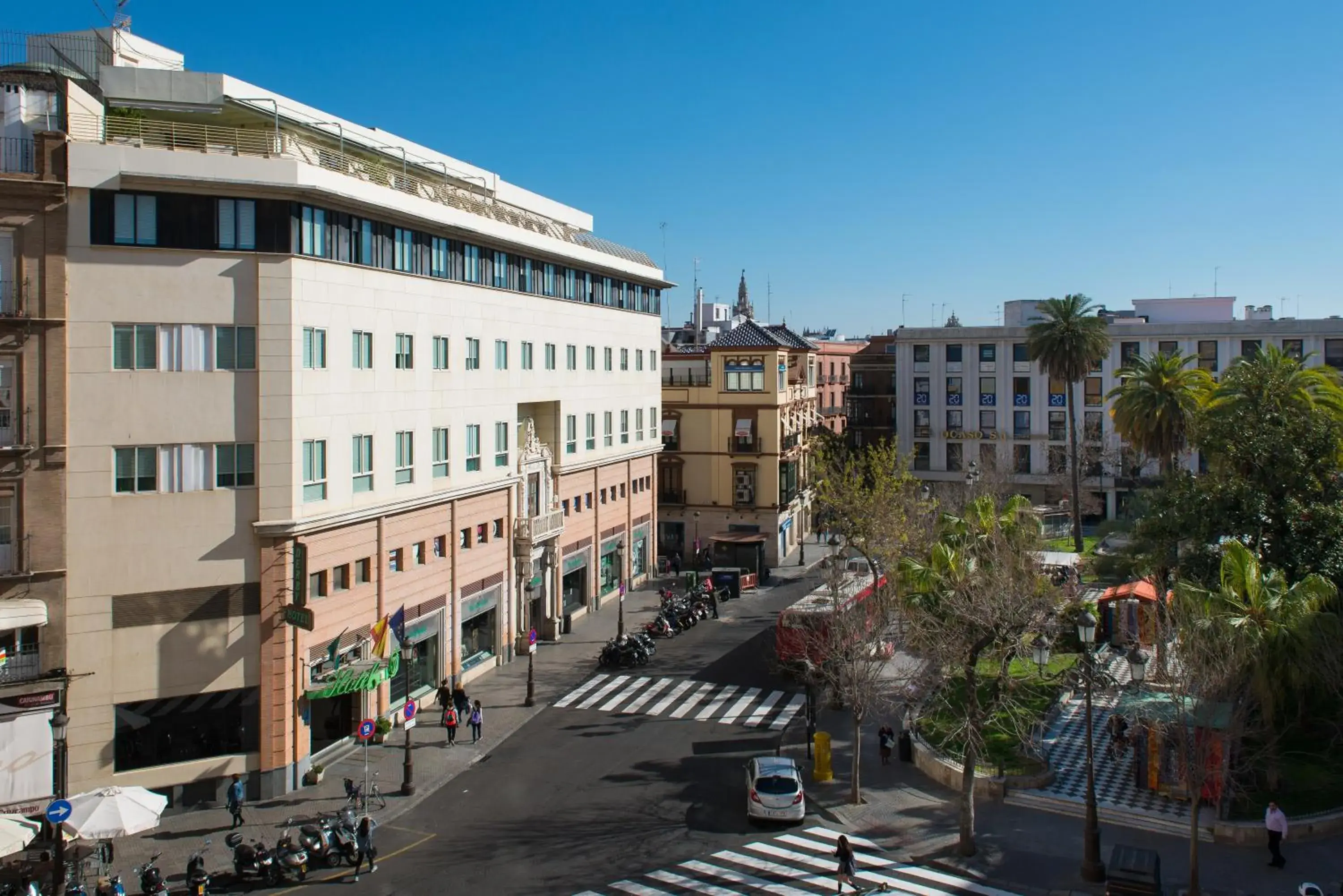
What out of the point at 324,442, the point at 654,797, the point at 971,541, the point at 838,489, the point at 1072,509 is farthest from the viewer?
the point at 1072,509

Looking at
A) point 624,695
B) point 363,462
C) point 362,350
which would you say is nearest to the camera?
point 363,462

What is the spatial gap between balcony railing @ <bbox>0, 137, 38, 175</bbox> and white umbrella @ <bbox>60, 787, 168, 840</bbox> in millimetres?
16576

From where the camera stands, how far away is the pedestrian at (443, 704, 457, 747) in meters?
35.6

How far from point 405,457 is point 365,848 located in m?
15.4

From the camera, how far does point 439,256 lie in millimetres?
40281

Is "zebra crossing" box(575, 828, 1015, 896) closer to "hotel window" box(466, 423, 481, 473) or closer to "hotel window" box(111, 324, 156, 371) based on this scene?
"hotel window" box(111, 324, 156, 371)

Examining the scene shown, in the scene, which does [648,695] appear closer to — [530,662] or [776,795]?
[530,662]

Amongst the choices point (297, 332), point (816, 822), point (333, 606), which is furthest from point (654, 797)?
point (297, 332)

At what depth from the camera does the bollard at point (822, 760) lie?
3164cm

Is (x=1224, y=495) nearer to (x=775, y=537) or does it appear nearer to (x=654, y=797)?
(x=654, y=797)

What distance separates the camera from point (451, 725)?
117 ft

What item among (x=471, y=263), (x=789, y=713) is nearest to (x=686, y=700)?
(x=789, y=713)

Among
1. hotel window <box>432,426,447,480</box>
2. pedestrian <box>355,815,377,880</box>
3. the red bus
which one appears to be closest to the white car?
the red bus

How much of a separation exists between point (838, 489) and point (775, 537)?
13354mm
